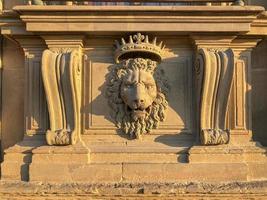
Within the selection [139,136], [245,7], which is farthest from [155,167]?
[245,7]

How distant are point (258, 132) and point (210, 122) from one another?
2.50 ft

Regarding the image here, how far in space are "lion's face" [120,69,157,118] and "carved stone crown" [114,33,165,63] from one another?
20 cm

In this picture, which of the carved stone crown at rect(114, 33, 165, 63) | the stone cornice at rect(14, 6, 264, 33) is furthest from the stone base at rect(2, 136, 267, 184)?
the stone cornice at rect(14, 6, 264, 33)

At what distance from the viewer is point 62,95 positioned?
696cm

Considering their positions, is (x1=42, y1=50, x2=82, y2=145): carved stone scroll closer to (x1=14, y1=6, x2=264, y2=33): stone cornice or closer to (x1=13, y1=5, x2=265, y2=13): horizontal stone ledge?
(x1=14, y1=6, x2=264, y2=33): stone cornice

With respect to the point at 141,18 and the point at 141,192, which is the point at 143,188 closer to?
the point at 141,192

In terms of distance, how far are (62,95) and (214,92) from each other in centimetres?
173

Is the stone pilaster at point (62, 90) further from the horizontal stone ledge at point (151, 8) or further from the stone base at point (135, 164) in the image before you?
the horizontal stone ledge at point (151, 8)

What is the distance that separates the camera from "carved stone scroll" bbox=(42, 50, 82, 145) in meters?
6.89

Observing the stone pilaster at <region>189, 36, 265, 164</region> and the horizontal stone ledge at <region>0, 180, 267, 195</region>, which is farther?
the stone pilaster at <region>189, 36, 265, 164</region>

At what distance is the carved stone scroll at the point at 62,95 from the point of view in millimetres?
6887

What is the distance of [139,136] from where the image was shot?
23.1ft

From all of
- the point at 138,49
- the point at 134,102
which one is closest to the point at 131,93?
the point at 134,102

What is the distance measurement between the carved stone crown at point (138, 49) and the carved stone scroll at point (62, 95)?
0.51 m
